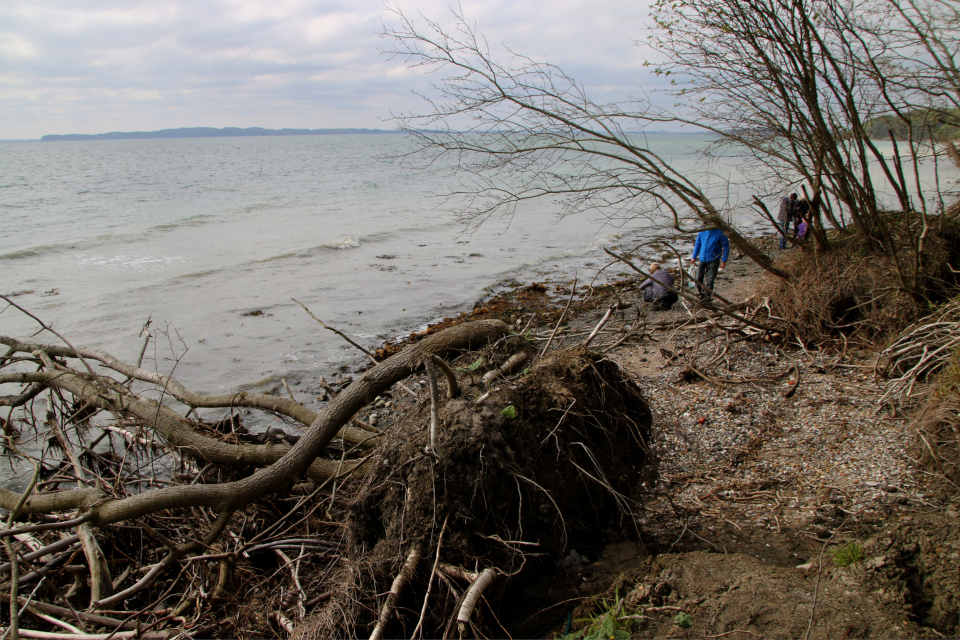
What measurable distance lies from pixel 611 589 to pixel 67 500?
12.4 ft

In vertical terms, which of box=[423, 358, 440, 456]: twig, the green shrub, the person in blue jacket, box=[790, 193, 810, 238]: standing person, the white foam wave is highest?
box=[790, 193, 810, 238]: standing person

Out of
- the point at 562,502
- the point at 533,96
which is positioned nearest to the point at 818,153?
the point at 533,96

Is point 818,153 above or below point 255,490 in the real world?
above

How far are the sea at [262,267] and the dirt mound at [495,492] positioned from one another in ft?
11.9

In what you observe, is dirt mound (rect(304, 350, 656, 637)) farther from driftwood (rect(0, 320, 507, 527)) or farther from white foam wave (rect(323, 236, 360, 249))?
white foam wave (rect(323, 236, 360, 249))

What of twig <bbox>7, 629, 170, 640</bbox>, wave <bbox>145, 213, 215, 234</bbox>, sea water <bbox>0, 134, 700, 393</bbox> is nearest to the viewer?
twig <bbox>7, 629, 170, 640</bbox>

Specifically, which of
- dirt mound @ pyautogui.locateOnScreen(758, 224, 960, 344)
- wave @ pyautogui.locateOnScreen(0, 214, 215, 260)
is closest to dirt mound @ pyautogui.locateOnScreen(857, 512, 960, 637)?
dirt mound @ pyautogui.locateOnScreen(758, 224, 960, 344)

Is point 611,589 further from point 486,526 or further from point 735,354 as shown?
point 735,354

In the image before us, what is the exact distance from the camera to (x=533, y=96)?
8.08m

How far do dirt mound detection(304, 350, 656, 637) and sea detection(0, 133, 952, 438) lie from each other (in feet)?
11.9

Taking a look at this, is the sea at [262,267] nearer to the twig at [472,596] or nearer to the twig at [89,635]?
the twig at [89,635]

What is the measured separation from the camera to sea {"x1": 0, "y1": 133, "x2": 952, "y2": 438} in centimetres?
1055

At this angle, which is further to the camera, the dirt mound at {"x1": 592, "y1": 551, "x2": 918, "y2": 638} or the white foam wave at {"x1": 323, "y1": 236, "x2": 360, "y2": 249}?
the white foam wave at {"x1": 323, "y1": 236, "x2": 360, "y2": 249}

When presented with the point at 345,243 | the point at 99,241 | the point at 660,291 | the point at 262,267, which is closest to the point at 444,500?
the point at 660,291
